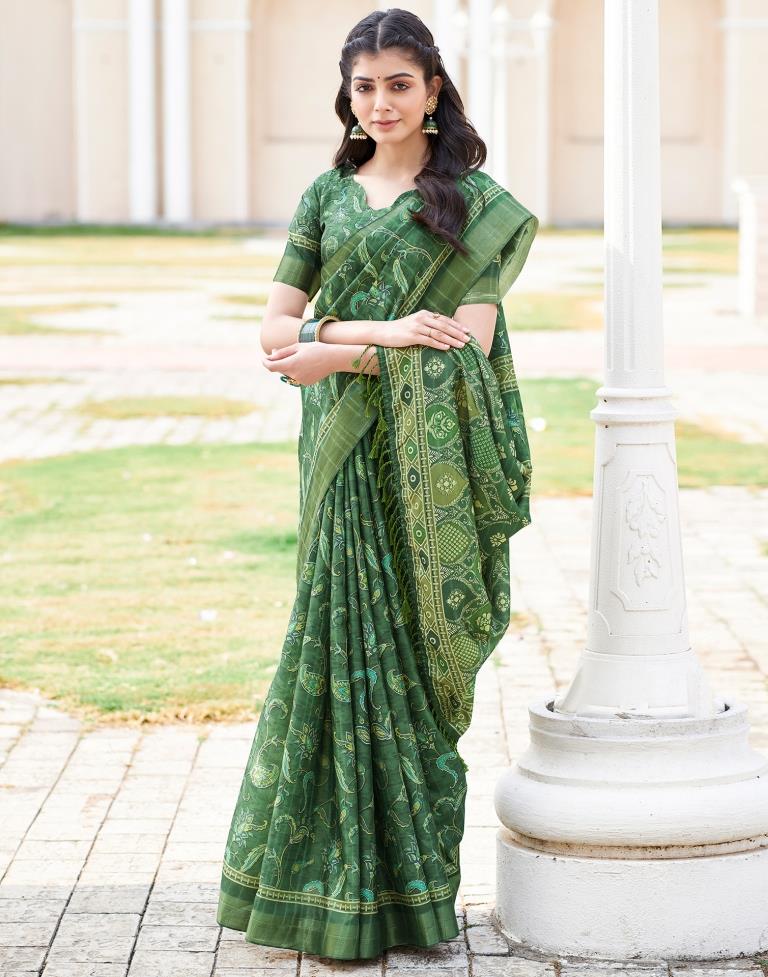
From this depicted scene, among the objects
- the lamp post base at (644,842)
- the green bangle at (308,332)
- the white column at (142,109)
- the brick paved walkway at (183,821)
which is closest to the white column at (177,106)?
the white column at (142,109)

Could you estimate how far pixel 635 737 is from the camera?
3170 mm

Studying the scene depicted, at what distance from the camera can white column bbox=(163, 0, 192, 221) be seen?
117ft

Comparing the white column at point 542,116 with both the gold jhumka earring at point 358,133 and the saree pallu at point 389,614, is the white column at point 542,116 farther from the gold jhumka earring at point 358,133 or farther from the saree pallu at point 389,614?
the saree pallu at point 389,614

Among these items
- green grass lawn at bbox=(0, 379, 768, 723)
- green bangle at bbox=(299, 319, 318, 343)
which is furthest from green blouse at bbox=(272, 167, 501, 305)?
green grass lawn at bbox=(0, 379, 768, 723)

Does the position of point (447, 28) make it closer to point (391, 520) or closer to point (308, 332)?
point (308, 332)

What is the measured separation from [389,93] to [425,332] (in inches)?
17.9

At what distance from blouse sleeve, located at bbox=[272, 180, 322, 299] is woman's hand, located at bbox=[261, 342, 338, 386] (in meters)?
0.15

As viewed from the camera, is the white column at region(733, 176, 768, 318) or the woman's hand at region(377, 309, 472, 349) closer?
the woman's hand at region(377, 309, 472, 349)

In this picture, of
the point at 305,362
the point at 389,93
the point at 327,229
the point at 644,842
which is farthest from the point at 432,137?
the point at 644,842

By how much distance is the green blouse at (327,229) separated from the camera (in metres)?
3.13

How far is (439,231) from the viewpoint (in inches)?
120

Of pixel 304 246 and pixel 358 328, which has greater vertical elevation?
pixel 304 246

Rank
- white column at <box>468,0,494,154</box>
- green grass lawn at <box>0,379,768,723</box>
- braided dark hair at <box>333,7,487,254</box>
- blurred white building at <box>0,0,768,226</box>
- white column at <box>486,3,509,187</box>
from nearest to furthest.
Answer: braided dark hair at <box>333,7,487,254</box> < green grass lawn at <box>0,379,768,723</box> < white column at <box>468,0,494,154</box> < white column at <box>486,3,509,187</box> < blurred white building at <box>0,0,768,226</box>

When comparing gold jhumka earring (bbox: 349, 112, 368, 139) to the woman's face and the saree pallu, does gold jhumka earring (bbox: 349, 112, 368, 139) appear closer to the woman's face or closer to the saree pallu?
the woman's face
